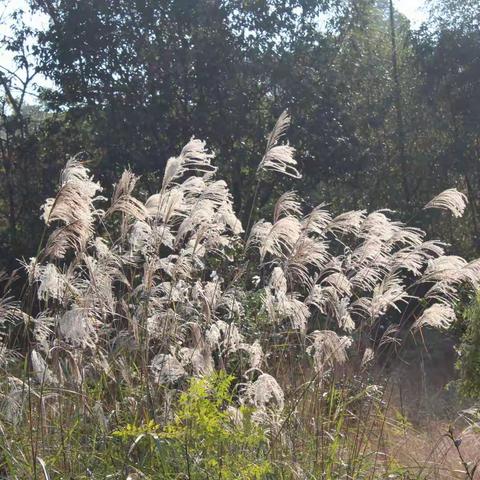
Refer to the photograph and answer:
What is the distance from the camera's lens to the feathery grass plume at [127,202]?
13.0 feet

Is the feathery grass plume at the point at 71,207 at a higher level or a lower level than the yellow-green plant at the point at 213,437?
higher

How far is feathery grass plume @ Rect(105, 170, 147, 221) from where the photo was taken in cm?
396

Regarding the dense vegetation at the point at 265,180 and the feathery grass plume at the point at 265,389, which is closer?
the feathery grass plume at the point at 265,389

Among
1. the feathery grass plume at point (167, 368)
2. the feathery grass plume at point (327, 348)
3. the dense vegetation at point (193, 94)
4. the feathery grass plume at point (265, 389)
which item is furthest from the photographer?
the dense vegetation at point (193, 94)

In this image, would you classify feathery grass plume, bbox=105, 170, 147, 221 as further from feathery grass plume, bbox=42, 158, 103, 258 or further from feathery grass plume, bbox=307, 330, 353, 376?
feathery grass plume, bbox=307, 330, 353, 376

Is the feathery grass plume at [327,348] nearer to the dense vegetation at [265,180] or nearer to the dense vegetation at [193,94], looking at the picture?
the dense vegetation at [265,180]

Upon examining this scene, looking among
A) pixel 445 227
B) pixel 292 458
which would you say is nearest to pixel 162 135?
pixel 445 227

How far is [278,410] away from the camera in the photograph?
13.5ft

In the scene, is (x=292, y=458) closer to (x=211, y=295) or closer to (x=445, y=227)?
(x=211, y=295)

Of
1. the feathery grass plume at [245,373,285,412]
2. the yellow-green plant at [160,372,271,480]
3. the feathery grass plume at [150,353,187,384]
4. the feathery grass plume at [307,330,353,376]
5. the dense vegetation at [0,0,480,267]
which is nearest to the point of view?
the yellow-green plant at [160,372,271,480]

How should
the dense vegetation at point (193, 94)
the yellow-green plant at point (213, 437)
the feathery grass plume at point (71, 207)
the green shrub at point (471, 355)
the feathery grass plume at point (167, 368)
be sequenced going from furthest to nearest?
the dense vegetation at point (193, 94) < the green shrub at point (471, 355) < the feathery grass plume at point (167, 368) < the feathery grass plume at point (71, 207) < the yellow-green plant at point (213, 437)

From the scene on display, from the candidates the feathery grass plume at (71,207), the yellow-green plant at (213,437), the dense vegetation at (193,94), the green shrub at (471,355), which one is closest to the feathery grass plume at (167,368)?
the yellow-green plant at (213,437)

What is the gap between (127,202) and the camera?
3.98 meters

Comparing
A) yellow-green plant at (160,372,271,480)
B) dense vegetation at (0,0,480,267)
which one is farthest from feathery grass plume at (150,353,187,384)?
dense vegetation at (0,0,480,267)
